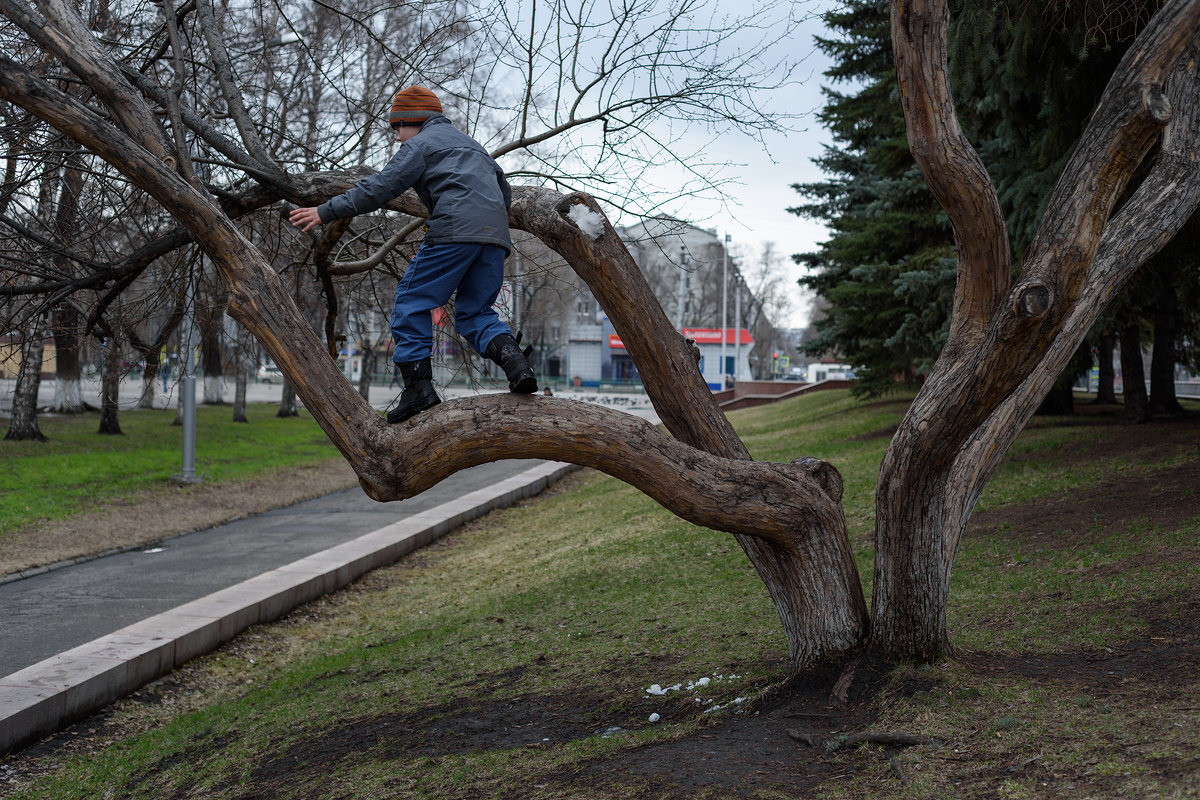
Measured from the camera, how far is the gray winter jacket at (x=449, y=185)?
3867mm

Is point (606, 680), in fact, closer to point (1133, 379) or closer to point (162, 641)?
point (162, 641)

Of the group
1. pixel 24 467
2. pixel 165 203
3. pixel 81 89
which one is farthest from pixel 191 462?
pixel 165 203

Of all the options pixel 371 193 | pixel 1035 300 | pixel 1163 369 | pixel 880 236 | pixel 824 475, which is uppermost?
pixel 880 236

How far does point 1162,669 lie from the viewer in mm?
4465

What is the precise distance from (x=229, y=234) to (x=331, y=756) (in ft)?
9.39

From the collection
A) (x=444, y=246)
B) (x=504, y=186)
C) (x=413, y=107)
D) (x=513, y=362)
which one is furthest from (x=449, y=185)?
(x=513, y=362)

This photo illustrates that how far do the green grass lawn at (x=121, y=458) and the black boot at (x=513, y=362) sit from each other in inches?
396

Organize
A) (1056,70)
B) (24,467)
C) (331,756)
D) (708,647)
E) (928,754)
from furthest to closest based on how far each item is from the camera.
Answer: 1. (24,467)
2. (1056,70)
3. (708,647)
4. (331,756)
5. (928,754)

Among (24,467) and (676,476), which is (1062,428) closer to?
(676,476)

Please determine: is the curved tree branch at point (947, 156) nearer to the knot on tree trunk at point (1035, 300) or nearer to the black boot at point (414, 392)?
the knot on tree trunk at point (1035, 300)

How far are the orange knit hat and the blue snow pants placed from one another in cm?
61

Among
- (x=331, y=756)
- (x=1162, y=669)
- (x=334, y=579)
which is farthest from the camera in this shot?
(x=334, y=579)

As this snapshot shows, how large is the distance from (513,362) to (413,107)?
1215 mm

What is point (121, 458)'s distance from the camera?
16.8m
